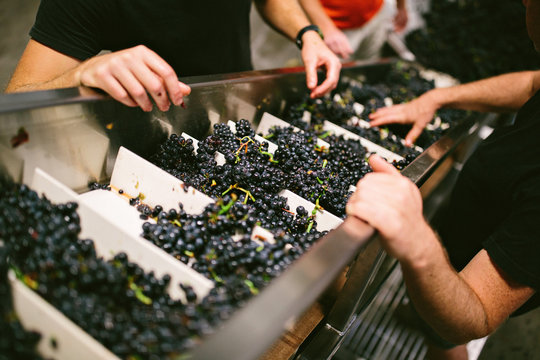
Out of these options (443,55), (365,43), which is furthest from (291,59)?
(443,55)

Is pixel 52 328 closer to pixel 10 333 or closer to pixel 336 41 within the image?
pixel 10 333

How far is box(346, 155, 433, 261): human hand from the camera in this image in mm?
824

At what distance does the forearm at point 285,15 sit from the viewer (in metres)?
2.11

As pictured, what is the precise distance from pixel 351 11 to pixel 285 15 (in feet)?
5.05

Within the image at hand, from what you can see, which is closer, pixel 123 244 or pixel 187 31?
pixel 123 244

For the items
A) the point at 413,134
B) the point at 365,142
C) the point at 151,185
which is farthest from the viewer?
the point at 413,134

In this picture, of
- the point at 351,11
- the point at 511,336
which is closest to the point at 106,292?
the point at 511,336

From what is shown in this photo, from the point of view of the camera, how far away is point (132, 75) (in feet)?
3.24

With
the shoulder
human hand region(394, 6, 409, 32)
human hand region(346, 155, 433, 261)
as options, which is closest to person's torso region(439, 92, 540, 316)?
human hand region(346, 155, 433, 261)

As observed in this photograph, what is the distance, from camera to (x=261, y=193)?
121 centimetres

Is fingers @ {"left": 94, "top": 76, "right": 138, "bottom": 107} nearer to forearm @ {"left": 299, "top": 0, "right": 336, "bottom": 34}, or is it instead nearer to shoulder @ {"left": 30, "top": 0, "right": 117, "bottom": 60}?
shoulder @ {"left": 30, "top": 0, "right": 117, "bottom": 60}

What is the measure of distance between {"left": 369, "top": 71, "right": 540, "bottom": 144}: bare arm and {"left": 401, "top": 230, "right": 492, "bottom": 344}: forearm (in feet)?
3.53

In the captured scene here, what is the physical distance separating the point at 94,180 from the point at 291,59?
362cm

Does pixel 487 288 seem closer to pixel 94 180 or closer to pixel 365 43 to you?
pixel 94 180
